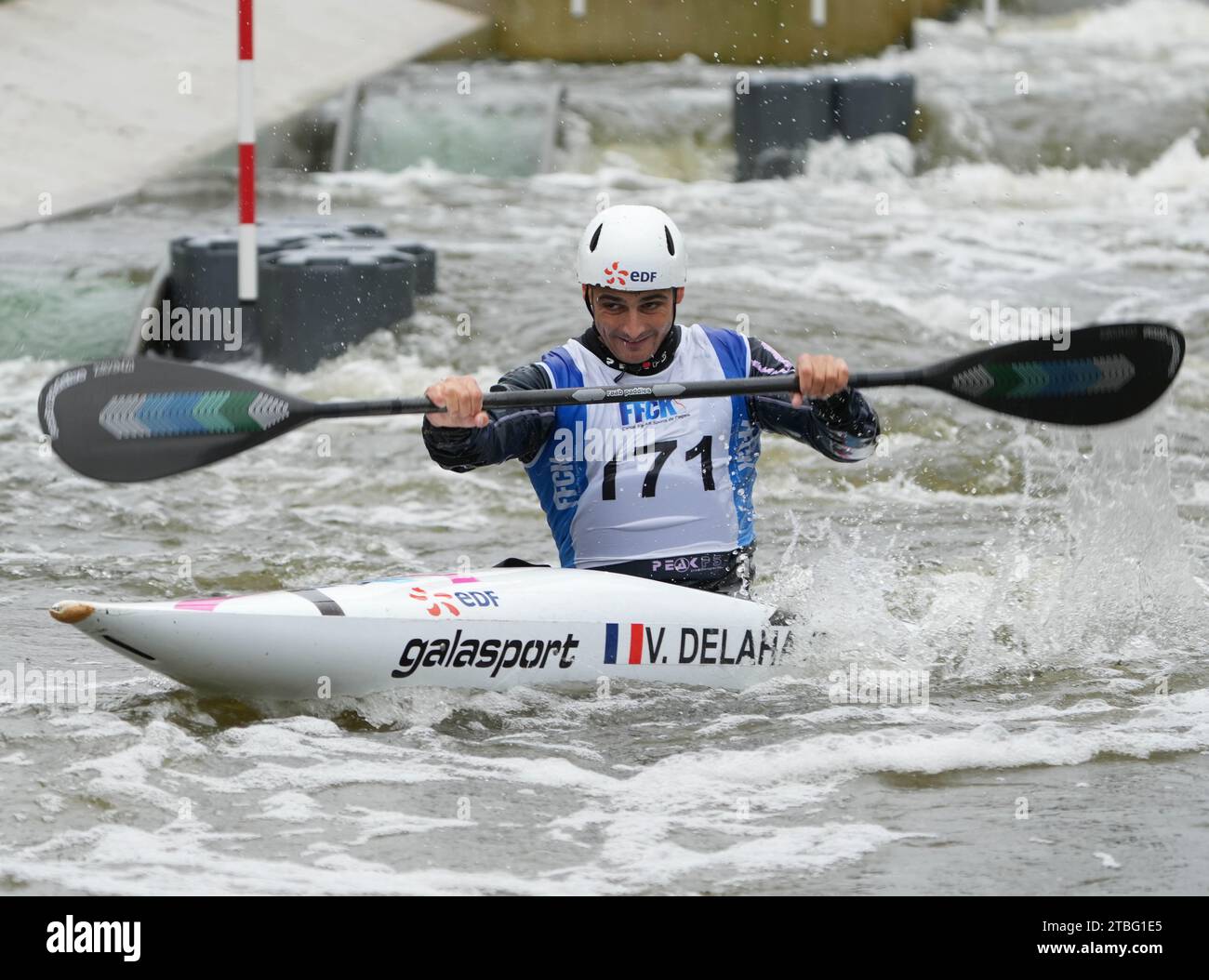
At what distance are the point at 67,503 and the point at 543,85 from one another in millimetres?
7210

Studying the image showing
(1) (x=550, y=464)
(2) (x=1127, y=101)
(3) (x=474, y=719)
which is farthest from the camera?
(2) (x=1127, y=101)

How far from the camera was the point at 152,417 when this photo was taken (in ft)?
15.4

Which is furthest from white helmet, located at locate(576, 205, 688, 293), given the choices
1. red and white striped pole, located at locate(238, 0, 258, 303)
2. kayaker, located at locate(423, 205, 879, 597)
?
red and white striped pole, located at locate(238, 0, 258, 303)

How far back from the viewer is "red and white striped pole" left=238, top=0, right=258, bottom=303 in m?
7.85

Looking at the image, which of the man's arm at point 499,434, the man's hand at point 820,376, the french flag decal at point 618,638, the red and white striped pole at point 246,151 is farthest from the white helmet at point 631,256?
the red and white striped pole at point 246,151

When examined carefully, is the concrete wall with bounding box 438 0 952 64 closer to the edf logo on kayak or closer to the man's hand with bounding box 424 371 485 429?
the edf logo on kayak

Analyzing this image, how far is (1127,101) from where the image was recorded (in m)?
14.2

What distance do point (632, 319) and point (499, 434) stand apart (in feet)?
1.52

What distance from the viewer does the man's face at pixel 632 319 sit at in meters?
4.84

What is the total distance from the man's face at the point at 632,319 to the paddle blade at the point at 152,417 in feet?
2.64

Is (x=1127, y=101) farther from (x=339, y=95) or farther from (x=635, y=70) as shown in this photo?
(x=339, y=95)

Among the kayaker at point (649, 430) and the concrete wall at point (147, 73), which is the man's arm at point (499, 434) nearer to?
the kayaker at point (649, 430)
